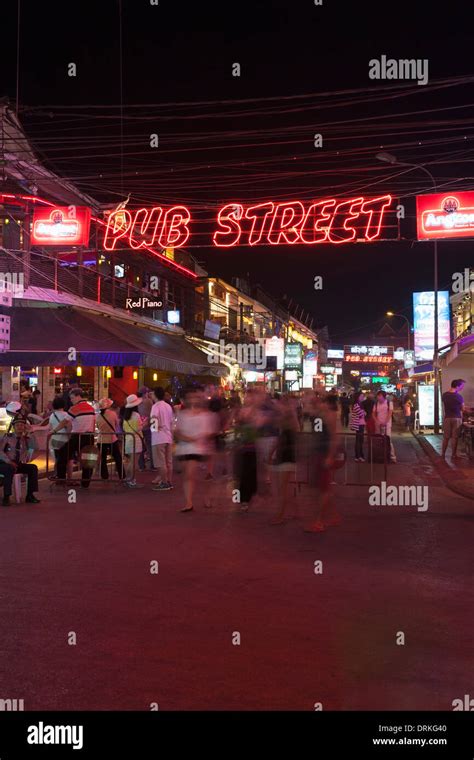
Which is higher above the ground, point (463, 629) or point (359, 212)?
point (359, 212)

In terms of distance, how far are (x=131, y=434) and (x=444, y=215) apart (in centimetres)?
833

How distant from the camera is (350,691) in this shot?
4148mm

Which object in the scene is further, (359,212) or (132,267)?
(132,267)

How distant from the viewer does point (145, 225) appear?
17.8 metres

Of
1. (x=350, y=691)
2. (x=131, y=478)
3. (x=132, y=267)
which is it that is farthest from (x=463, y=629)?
(x=132, y=267)

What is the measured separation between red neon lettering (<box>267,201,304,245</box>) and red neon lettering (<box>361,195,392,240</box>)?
5.16ft

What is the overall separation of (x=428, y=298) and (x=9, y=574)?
28.0 metres

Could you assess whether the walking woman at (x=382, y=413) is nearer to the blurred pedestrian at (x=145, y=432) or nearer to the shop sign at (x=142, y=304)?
the blurred pedestrian at (x=145, y=432)

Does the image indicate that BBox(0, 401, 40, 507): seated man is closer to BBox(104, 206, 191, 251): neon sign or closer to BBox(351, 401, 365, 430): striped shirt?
BBox(104, 206, 191, 251): neon sign

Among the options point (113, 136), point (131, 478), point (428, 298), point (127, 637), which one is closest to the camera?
point (127, 637)

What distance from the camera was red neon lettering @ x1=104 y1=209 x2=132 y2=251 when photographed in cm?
1803
